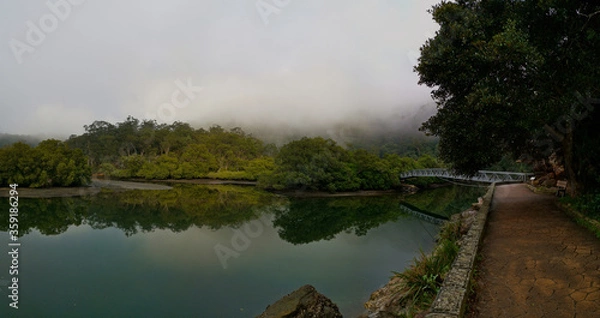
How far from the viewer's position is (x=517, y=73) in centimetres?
777

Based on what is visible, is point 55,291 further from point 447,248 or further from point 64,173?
point 64,173

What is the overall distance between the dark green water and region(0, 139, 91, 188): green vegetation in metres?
6.85

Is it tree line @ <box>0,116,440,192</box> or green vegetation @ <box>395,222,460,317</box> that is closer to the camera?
green vegetation @ <box>395,222,460,317</box>

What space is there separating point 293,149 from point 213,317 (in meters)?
26.6

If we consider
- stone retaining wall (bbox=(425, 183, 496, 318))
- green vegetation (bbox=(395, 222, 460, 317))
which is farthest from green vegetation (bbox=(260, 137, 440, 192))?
stone retaining wall (bbox=(425, 183, 496, 318))

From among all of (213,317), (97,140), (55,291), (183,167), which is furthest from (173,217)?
(97,140)

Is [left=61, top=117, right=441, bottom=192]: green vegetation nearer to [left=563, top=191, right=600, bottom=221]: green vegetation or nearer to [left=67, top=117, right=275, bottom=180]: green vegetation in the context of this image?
[left=67, top=117, right=275, bottom=180]: green vegetation

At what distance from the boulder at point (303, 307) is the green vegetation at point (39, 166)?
3192 cm

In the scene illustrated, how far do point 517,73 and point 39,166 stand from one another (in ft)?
120

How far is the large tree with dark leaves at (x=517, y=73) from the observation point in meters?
7.14

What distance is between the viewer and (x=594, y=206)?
7.18 m

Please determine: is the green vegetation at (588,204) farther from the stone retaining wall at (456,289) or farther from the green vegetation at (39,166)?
the green vegetation at (39,166)

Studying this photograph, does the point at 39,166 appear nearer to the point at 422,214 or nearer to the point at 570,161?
the point at 422,214

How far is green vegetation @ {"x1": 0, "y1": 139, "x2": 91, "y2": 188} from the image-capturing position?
27766 millimetres
